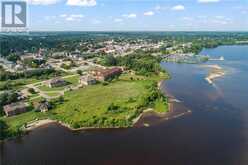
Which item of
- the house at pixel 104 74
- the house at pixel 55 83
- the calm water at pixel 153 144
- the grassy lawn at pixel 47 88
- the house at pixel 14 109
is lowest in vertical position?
the calm water at pixel 153 144

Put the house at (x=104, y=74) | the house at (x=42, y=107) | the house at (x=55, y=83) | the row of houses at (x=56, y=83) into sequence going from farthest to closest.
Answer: the house at (x=104, y=74) → the house at (x=55, y=83) → the house at (x=42, y=107) → the row of houses at (x=56, y=83)

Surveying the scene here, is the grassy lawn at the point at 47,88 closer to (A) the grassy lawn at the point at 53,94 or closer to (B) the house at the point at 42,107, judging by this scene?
(A) the grassy lawn at the point at 53,94

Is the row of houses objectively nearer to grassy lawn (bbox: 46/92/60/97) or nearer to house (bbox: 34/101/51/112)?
house (bbox: 34/101/51/112)

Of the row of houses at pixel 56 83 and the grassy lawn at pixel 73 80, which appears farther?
the grassy lawn at pixel 73 80

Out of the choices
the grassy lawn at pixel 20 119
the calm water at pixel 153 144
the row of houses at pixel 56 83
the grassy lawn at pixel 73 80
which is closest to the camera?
the calm water at pixel 153 144

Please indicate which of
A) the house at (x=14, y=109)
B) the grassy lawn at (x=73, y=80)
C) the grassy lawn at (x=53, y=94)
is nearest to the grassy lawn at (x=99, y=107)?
the grassy lawn at (x=53, y=94)

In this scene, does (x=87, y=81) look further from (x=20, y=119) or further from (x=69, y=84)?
(x=20, y=119)

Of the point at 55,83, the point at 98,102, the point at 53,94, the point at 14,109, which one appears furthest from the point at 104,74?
the point at 14,109
